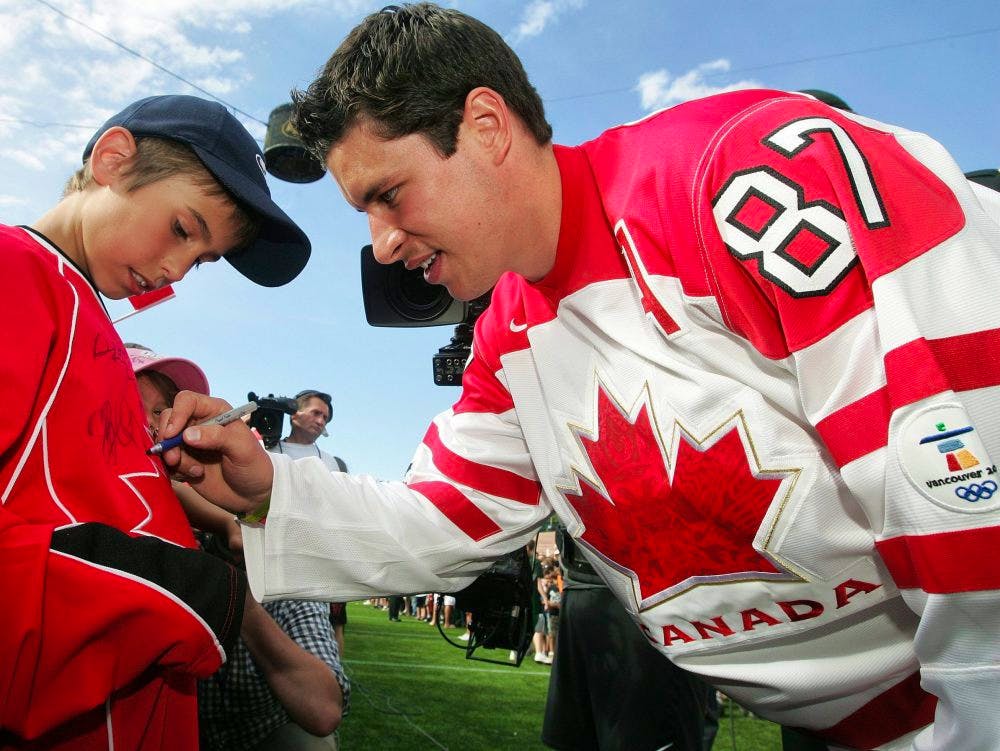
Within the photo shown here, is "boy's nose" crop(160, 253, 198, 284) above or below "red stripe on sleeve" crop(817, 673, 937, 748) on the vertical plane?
above

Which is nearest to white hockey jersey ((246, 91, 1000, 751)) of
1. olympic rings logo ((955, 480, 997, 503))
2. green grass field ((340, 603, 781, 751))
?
olympic rings logo ((955, 480, 997, 503))

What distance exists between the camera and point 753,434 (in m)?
1.21

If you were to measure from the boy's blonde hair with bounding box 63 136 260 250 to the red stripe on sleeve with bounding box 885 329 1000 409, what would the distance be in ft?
4.30

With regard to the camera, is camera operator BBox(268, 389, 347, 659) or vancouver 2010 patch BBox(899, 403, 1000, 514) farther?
camera operator BBox(268, 389, 347, 659)

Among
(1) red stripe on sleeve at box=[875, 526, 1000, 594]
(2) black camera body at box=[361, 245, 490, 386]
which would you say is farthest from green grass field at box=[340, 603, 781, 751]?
(1) red stripe on sleeve at box=[875, 526, 1000, 594]

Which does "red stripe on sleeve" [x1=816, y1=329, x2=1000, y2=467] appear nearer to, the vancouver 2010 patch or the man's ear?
the vancouver 2010 patch

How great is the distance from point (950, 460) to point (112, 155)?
154 cm

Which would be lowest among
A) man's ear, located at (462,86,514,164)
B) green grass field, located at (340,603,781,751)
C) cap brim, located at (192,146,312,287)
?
green grass field, located at (340,603,781,751)

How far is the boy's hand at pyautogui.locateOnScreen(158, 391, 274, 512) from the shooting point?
141 cm

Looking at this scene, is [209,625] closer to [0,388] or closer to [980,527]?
[0,388]

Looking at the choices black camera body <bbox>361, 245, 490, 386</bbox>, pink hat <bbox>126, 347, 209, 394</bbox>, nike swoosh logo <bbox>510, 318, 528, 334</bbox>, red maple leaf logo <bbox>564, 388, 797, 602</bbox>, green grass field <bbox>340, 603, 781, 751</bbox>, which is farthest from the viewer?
green grass field <bbox>340, 603, 781, 751</bbox>

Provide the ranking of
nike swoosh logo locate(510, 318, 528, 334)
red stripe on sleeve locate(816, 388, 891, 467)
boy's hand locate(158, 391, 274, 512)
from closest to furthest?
red stripe on sleeve locate(816, 388, 891, 467) < boy's hand locate(158, 391, 274, 512) < nike swoosh logo locate(510, 318, 528, 334)

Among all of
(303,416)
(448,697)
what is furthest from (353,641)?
(303,416)

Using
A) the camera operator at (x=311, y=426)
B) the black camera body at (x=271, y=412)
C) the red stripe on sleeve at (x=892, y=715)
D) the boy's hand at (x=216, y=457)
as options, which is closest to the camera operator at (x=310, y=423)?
the camera operator at (x=311, y=426)
